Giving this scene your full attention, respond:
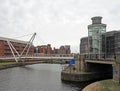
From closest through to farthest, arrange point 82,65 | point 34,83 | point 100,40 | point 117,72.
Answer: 1. point 117,72
2. point 34,83
3. point 82,65
4. point 100,40

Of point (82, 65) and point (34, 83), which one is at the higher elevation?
point (82, 65)

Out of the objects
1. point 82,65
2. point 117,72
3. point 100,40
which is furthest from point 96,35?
point 117,72

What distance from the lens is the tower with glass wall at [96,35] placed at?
78875mm

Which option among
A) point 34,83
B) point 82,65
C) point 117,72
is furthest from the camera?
point 82,65

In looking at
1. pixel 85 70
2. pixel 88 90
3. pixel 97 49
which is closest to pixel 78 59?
pixel 85 70

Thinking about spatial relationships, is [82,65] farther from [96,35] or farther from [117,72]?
[96,35]

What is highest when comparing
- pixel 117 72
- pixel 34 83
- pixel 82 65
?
pixel 82 65

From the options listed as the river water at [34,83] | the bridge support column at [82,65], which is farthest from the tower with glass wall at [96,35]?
the river water at [34,83]

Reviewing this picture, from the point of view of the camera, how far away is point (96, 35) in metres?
80.4

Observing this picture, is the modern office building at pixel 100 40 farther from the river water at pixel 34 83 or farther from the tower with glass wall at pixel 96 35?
the river water at pixel 34 83

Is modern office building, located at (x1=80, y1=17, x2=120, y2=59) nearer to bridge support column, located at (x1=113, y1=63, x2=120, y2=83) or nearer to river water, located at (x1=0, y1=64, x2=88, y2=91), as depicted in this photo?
river water, located at (x1=0, y1=64, x2=88, y2=91)

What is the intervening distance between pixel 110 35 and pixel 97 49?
25.5ft

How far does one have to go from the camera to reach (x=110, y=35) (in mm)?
79500

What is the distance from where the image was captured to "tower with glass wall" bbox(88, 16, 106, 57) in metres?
78.9
